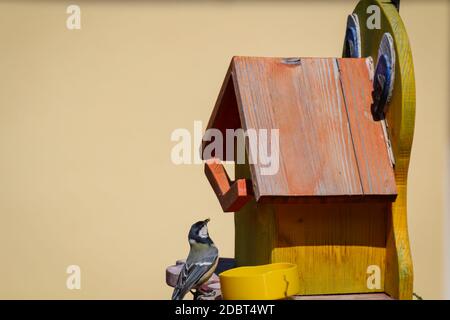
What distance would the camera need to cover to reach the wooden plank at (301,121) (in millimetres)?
2174

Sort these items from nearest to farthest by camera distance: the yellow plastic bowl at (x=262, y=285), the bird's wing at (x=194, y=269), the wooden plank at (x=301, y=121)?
the yellow plastic bowl at (x=262, y=285)
the wooden plank at (x=301, y=121)
the bird's wing at (x=194, y=269)

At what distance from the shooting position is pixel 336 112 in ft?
7.61

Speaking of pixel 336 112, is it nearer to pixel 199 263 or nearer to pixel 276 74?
pixel 276 74

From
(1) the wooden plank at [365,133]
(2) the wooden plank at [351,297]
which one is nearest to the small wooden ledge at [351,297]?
(2) the wooden plank at [351,297]

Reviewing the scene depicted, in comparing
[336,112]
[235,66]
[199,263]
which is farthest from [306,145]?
[199,263]

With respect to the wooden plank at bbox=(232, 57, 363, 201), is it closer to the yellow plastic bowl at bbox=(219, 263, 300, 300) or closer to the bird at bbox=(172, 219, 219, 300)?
the yellow plastic bowl at bbox=(219, 263, 300, 300)

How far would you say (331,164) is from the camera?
222 cm

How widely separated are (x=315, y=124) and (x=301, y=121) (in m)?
0.04

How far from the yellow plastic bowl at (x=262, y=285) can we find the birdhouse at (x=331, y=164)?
143mm

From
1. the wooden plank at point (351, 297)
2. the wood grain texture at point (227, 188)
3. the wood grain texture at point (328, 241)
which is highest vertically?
the wood grain texture at point (227, 188)

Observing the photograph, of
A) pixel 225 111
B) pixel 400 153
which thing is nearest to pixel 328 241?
pixel 400 153

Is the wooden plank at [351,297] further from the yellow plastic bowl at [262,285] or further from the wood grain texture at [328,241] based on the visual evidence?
the yellow plastic bowl at [262,285]

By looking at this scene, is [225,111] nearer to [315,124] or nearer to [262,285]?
[315,124]
